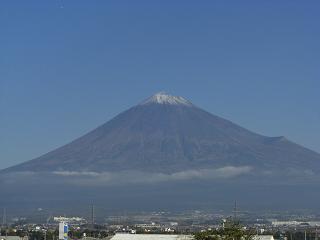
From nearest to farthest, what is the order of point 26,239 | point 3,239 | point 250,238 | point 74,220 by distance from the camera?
point 250,238, point 3,239, point 26,239, point 74,220

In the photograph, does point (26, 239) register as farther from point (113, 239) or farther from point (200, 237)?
point (200, 237)

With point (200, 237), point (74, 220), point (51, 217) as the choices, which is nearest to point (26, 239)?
point (200, 237)

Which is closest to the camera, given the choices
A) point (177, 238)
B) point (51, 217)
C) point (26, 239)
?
point (177, 238)

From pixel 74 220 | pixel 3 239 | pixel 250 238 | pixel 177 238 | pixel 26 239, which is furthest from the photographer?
pixel 74 220

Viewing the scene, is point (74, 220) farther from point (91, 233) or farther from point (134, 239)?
point (134, 239)

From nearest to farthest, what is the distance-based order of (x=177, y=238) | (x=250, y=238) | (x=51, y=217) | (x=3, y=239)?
(x=250, y=238)
(x=177, y=238)
(x=3, y=239)
(x=51, y=217)

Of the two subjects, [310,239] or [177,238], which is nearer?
[177,238]

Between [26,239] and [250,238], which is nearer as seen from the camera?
[250,238]

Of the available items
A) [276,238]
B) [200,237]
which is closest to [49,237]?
[276,238]
